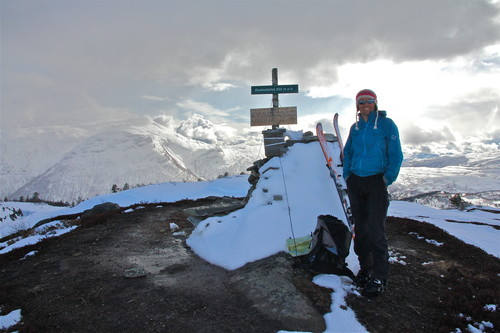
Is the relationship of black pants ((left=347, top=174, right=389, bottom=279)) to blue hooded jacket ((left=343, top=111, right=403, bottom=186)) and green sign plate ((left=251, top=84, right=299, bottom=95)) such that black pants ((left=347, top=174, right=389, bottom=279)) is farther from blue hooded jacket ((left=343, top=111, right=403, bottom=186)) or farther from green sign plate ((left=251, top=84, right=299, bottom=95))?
green sign plate ((left=251, top=84, right=299, bottom=95))

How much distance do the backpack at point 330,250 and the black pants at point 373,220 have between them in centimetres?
50

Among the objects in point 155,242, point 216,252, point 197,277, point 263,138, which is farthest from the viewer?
point 263,138

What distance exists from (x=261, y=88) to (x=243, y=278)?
11.1 m

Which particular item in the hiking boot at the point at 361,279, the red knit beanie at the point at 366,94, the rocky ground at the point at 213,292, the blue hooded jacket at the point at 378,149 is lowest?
the rocky ground at the point at 213,292

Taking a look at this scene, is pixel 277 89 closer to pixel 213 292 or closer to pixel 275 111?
pixel 275 111

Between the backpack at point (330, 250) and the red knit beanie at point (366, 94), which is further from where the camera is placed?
the backpack at point (330, 250)

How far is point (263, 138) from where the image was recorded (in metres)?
15.1

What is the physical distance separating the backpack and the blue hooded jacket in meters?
1.44

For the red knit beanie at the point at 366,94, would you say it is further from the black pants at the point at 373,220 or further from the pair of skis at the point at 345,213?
the pair of skis at the point at 345,213

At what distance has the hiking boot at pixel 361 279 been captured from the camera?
6.17 meters

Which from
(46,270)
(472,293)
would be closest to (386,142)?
(472,293)

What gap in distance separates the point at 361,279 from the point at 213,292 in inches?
122

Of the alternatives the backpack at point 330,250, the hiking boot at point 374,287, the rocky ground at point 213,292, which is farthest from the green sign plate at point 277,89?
the hiking boot at point 374,287

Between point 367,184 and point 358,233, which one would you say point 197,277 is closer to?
point 358,233
